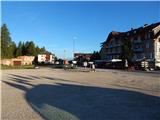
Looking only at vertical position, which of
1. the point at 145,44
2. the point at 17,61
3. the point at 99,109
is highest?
the point at 145,44

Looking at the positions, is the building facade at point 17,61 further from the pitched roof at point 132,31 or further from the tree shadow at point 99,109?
the tree shadow at point 99,109

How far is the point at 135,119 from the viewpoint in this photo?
33.3ft

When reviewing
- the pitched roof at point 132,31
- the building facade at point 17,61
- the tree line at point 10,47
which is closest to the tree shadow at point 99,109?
the pitched roof at point 132,31

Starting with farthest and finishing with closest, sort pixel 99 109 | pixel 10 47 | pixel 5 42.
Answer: pixel 10 47
pixel 5 42
pixel 99 109

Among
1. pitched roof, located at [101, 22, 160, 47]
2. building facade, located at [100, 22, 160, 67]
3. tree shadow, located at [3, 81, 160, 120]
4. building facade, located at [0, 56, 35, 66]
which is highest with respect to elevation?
pitched roof, located at [101, 22, 160, 47]

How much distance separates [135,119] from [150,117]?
2.10ft

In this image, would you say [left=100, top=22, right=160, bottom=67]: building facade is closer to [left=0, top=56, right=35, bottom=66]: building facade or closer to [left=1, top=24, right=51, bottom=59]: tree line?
[left=0, top=56, right=35, bottom=66]: building facade

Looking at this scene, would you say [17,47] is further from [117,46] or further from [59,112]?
[59,112]

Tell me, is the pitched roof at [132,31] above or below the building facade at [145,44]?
above

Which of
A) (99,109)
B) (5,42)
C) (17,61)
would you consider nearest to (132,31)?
(17,61)

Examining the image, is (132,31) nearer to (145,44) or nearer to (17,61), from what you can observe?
(145,44)

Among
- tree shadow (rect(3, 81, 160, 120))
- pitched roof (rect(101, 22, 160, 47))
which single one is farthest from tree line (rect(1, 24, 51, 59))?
tree shadow (rect(3, 81, 160, 120))

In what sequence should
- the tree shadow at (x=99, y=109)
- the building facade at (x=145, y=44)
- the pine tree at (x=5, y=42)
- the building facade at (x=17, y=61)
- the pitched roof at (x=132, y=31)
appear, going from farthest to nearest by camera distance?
the pine tree at (x=5, y=42) < the building facade at (x=17, y=61) < the pitched roof at (x=132, y=31) < the building facade at (x=145, y=44) < the tree shadow at (x=99, y=109)

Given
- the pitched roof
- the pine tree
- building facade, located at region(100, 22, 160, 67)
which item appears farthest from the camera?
the pine tree
